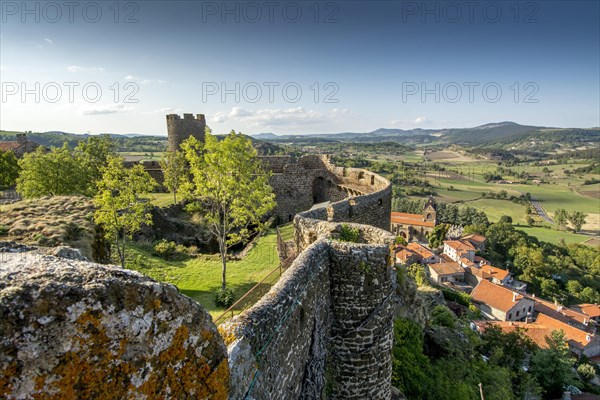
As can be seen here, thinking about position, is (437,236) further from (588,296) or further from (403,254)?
(403,254)

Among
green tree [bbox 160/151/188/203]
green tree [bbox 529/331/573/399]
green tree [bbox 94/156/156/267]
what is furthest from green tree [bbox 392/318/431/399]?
green tree [bbox 529/331/573/399]

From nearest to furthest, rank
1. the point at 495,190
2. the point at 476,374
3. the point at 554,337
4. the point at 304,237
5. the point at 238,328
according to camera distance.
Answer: the point at 238,328, the point at 304,237, the point at 476,374, the point at 554,337, the point at 495,190

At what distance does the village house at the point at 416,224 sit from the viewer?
10531cm

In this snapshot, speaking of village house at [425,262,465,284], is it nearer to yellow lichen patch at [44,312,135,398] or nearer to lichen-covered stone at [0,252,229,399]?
lichen-covered stone at [0,252,229,399]

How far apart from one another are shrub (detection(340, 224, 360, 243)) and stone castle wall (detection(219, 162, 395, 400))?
131 millimetres

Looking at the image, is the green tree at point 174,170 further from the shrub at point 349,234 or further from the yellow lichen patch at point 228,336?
the yellow lichen patch at point 228,336

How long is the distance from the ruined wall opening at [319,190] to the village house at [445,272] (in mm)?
49721

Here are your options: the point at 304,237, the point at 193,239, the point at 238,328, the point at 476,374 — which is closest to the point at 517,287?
the point at 476,374

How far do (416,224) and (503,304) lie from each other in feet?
152

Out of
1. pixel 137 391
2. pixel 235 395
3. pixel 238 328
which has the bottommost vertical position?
pixel 235 395

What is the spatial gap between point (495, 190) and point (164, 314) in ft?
592

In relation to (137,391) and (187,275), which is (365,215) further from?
(137,391)

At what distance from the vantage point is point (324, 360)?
26.0ft

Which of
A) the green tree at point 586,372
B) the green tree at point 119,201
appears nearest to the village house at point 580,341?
the green tree at point 586,372
